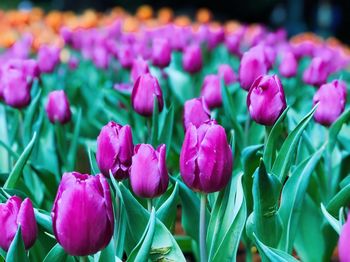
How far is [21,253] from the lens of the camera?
103 cm

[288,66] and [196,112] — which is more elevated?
[196,112]

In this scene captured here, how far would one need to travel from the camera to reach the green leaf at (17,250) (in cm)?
101

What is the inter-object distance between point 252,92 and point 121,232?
373 mm

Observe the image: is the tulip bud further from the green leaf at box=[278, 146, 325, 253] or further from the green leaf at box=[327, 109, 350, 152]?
the green leaf at box=[278, 146, 325, 253]

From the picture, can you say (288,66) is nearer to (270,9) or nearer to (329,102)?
(329,102)

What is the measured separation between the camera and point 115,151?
118cm

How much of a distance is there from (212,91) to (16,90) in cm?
51

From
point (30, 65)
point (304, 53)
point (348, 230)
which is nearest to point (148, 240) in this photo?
point (348, 230)

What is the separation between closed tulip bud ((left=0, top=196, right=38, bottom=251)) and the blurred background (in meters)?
10.3

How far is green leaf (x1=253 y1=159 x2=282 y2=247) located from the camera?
1207mm

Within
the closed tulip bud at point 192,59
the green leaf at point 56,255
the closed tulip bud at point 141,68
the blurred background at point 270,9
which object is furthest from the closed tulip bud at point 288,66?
the blurred background at point 270,9

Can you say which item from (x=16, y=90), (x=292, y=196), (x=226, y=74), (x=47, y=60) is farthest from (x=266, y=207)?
(x=47, y=60)

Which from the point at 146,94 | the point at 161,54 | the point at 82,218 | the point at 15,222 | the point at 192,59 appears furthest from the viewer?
the point at 192,59

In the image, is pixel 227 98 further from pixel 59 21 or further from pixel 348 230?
pixel 59 21
